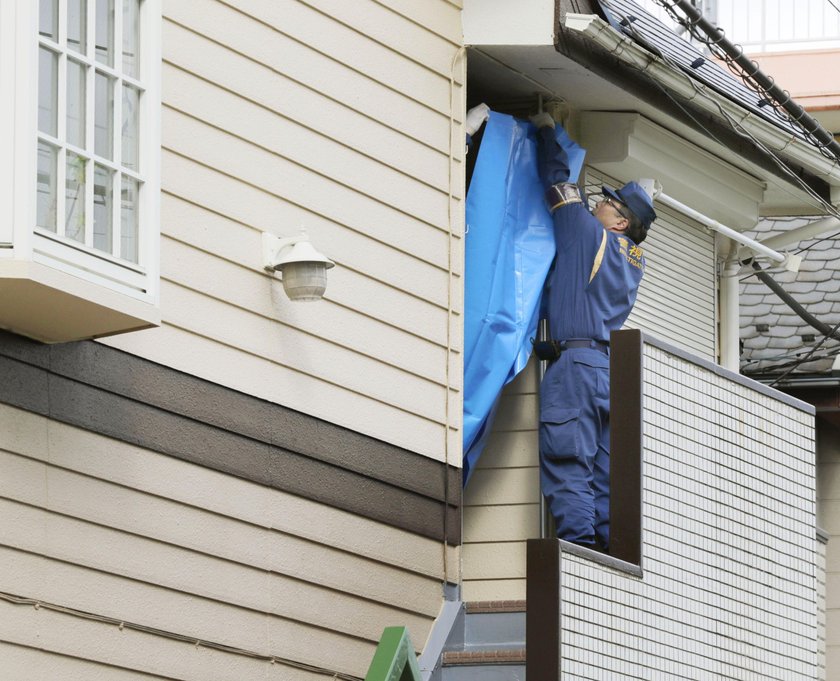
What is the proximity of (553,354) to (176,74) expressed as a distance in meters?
2.90

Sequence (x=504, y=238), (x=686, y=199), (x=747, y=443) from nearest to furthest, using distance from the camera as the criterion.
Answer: (x=747, y=443), (x=504, y=238), (x=686, y=199)

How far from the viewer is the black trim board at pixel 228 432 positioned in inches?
278

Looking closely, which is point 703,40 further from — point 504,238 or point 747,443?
point 747,443

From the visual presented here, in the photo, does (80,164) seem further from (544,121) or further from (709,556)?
(544,121)

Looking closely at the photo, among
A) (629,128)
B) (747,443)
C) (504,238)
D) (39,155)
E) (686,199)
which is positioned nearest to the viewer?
(39,155)

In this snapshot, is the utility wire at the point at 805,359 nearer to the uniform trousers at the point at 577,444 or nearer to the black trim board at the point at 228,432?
the uniform trousers at the point at 577,444

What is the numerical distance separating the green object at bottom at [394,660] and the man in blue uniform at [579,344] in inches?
88.1

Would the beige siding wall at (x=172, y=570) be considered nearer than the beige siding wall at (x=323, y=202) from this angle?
Yes

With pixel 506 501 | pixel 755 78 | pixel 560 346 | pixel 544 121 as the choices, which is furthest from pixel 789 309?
pixel 506 501

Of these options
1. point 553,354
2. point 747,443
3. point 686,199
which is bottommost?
point 747,443

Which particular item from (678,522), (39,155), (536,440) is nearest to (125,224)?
(39,155)

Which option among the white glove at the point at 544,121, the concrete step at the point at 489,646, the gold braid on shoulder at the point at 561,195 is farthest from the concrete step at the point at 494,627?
the white glove at the point at 544,121

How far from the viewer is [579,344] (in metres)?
9.88

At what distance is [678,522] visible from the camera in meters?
8.59
